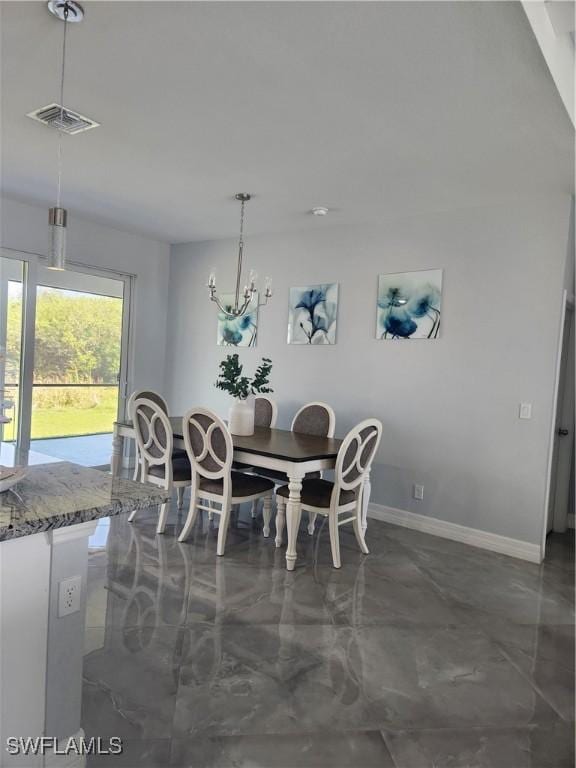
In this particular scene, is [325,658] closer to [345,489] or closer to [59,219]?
[345,489]

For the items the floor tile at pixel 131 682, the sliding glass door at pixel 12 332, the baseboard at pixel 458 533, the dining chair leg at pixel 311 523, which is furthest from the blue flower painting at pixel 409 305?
the sliding glass door at pixel 12 332

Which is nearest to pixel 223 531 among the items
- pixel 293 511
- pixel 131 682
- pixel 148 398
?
pixel 293 511

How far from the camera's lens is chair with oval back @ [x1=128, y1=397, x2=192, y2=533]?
150 inches

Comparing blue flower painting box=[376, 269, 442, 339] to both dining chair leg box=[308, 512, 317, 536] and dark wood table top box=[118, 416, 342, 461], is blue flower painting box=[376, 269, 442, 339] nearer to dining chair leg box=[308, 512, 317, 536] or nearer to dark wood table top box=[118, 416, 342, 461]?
dark wood table top box=[118, 416, 342, 461]

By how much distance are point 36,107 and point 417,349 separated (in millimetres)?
3115

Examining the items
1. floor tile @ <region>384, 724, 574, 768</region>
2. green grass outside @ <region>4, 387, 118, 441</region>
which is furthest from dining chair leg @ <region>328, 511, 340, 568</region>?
green grass outside @ <region>4, 387, 118, 441</region>

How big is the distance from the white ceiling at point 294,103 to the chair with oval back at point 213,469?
5.64ft

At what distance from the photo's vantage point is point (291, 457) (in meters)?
3.23

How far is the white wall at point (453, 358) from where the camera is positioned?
Answer: 3750 millimetres

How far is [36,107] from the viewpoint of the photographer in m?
2.71

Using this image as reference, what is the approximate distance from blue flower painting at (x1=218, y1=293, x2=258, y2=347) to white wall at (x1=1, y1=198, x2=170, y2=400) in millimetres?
911

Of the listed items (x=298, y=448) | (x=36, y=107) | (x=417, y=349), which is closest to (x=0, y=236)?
(x=36, y=107)

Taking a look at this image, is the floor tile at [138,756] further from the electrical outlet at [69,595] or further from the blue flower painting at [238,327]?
the blue flower painting at [238,327]

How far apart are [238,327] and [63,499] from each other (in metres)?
4.13
